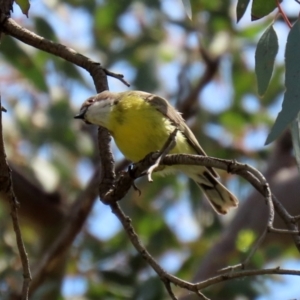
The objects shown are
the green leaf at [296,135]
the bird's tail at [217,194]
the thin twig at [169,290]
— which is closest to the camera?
the thin twig at [169,290]

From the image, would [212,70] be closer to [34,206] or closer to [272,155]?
[272,155]

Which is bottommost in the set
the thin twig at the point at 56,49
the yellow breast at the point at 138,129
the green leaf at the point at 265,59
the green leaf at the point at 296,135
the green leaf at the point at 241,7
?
the green leaf at the point at 296,135

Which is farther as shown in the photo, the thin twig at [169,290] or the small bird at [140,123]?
the small bird at [140,123]

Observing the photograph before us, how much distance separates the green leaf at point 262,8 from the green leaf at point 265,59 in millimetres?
54

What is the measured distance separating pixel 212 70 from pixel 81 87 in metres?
0.82

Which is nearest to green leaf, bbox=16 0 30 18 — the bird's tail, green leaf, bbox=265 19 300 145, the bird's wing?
green leaf, bbox=265 19 300 145

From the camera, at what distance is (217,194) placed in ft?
10.00

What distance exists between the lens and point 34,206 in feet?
12.6

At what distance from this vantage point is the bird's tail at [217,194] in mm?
3020

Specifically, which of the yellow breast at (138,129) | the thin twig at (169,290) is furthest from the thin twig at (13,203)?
the yellow breast at (138,129)

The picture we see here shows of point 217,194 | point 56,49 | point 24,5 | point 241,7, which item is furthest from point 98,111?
point 241,7

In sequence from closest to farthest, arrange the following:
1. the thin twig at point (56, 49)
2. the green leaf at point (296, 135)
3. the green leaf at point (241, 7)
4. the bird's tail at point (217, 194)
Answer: the green leaf at point (296, 135)
the green leaf at point (241, 7)
the thin twig at point (56, 49)
the bird's tail at point (217, 194)

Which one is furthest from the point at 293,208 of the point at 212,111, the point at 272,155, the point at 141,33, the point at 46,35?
the point at 141,33

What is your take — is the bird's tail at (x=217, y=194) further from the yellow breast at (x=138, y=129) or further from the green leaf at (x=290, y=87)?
the green leaf at (x=290, y=87)
